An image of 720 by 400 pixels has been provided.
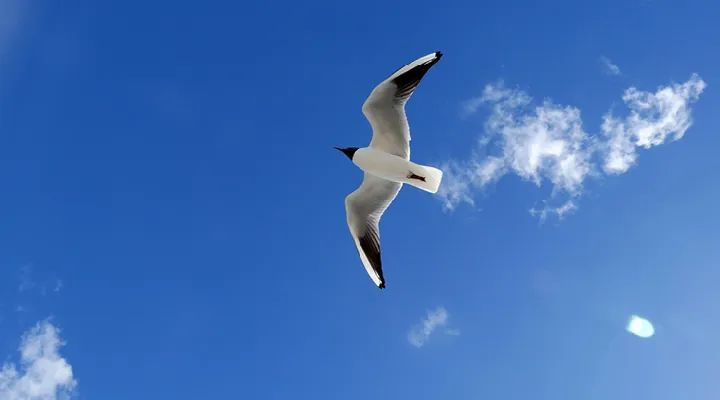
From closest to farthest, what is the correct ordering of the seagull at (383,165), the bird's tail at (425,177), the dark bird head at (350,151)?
1. the seagull at (383,165)
2. the bird's tail at (425,177)
3. the dark bird head at (350,151)

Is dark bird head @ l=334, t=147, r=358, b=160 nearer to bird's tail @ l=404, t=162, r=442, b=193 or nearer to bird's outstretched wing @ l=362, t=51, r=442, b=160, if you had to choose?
bird's outstretched wing @ l=362, t=51, r=442, b=160

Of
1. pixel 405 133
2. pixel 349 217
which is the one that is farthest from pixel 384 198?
pixel 405 133

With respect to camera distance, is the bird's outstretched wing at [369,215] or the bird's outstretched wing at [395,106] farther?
the bird's outstretched wing at [369,215]

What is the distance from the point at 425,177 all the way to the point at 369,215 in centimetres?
160

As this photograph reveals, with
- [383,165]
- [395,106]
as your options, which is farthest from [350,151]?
[395,106]

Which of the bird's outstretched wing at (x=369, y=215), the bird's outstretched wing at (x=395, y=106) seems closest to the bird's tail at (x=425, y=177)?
the bird's outstretched wing at (x=395, y=106)

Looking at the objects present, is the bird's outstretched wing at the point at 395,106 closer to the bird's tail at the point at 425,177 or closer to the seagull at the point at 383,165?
the seagull at the point at 383,165

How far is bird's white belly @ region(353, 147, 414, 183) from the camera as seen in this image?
35.5 feet

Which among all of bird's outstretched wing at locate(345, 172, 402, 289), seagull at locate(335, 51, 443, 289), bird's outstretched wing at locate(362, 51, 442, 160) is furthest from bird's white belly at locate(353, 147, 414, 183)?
bird's outstretched wing at locate(345, 172, 402, 289)

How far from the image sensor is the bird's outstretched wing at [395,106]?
10.1 m

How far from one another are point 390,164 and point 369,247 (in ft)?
6.14

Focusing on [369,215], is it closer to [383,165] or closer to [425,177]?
[383,165]

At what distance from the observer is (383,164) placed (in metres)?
10.9

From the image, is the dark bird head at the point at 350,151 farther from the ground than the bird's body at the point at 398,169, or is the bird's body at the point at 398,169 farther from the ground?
the dark bird head at the point at 350,151
